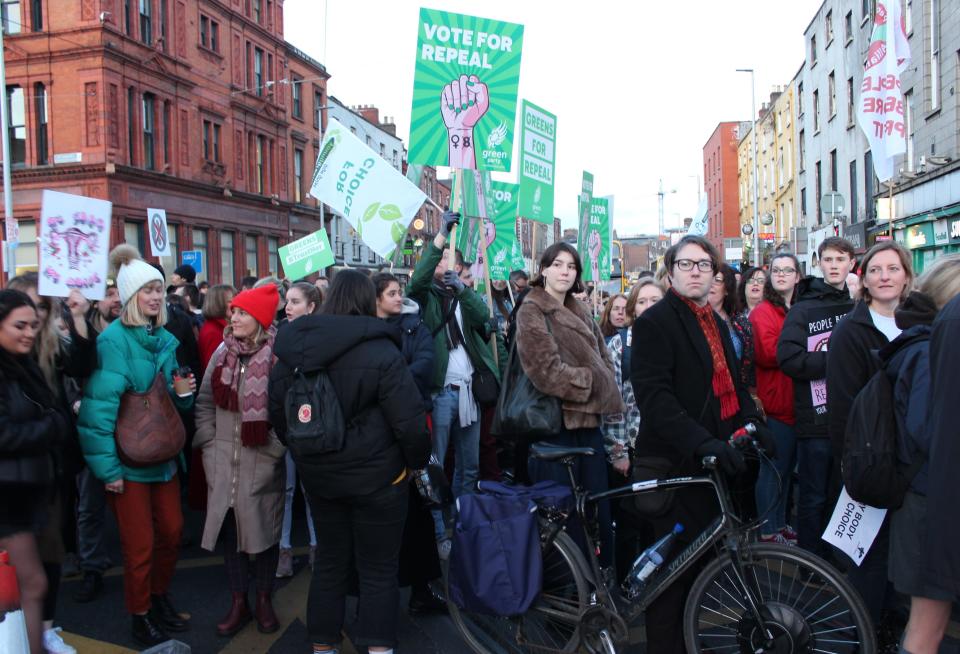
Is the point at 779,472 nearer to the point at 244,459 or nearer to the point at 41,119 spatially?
the point at 244,459

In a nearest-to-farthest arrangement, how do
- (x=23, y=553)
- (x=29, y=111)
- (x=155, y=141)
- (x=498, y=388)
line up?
(x=23, y=553) → (x=498, y=388) → (x=29, y=111) → (x=155, y=141)

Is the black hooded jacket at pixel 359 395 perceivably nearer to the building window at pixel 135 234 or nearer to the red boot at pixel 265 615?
the red boot at pixel 265 615

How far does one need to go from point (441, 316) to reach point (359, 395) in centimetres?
245

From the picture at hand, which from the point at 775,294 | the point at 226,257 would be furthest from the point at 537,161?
the point at 226,257

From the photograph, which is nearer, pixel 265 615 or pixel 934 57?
pixel 265 615

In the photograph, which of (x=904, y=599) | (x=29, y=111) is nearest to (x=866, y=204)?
(x=904, y=599)

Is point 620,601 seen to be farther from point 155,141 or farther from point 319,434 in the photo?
point 155,141

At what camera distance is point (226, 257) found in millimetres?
35625

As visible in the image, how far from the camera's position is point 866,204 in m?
24.6

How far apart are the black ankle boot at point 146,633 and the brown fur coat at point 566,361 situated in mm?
2533

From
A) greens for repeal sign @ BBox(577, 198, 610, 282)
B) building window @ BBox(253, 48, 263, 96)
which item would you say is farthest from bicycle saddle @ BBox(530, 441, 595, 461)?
building window @ BBox(253, 48, 263, 96)

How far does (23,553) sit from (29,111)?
2913cm

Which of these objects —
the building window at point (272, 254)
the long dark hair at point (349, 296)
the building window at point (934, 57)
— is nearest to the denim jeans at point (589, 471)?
the long dark hair at point (349, 296)

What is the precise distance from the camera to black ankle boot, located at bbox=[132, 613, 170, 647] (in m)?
4.27
